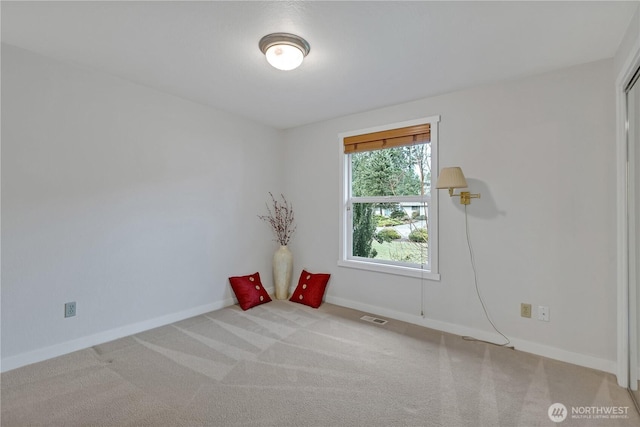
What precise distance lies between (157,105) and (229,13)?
5.24ft

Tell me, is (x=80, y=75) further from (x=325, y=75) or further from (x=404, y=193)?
(x=404, y=193)

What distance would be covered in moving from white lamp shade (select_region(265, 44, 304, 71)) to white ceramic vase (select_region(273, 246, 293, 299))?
245 centimetres

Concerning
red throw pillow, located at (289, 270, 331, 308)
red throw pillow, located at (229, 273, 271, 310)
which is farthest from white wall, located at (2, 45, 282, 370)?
red throw pillow, located at (289, 270, 331, 308)

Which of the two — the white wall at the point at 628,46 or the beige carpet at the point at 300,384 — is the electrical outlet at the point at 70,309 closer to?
the beige carpet at the point at 300,384

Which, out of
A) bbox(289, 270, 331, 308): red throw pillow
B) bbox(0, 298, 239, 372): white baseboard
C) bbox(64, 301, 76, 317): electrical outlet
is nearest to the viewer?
bbox(0, 298, 239, 372): white baseboard

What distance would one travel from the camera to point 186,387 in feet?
6.61

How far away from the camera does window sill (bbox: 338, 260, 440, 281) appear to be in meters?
3.09

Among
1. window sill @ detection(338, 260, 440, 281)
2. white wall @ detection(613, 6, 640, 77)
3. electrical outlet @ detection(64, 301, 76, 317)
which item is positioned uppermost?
white wall @ detection(613, 6, 640, 77)

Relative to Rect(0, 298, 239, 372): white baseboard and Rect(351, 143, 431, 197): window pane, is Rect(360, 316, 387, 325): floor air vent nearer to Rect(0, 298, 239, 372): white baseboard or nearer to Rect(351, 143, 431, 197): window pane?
Rect(351, 143, 431, 197): window pane

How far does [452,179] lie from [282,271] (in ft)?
7.75

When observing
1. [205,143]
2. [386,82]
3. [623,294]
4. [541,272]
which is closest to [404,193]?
[386,82]

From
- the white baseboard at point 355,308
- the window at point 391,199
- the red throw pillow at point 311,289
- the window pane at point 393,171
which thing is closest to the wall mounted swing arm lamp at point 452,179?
the window at point 391,199

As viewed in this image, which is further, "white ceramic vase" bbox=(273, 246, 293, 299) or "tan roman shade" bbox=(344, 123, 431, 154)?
"white ceramic vase" bbox=(273, 246, 293, 299)

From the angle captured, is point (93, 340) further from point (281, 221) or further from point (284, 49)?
point (284, 49)
